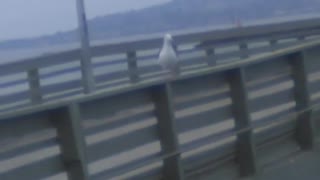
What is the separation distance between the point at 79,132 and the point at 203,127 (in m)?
1.86

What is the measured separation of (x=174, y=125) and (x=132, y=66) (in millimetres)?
13570

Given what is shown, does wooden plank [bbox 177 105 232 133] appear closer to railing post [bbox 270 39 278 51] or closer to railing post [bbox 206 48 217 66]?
railing post [bbox 206 48 217 66]

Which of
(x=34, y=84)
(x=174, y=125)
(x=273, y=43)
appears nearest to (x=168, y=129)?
(x=174, y=125)

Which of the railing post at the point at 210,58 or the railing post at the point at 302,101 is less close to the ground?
the railing post at the point at 302,101

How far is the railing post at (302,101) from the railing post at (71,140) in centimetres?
347

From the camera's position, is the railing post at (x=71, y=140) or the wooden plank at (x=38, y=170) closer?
the wooden plank at (x=38, y=170)

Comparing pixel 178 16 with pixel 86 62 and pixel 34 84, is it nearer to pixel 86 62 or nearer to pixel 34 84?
pixel 86 62

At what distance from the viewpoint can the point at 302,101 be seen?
9.39 meters

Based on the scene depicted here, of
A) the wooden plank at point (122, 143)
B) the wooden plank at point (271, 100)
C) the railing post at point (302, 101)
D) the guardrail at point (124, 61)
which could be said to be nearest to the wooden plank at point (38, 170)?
the wooden plank at point (122, 143)

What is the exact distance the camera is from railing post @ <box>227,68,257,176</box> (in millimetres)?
8352

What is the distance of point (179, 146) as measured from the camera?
7.61 metres

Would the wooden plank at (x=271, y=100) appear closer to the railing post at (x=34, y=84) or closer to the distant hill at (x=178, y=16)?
the railing post at (x=34, y=84)

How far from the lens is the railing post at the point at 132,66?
2083 centimetres

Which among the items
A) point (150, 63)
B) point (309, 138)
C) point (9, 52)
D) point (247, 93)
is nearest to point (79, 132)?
point (247, 93)
